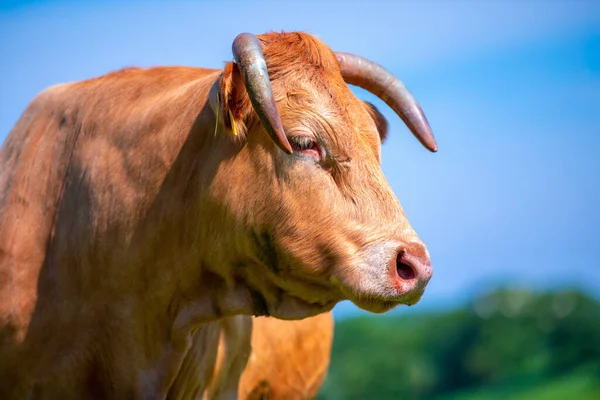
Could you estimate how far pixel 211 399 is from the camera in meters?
6.81

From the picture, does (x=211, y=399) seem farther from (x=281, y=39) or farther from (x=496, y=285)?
(x=496, y=285)

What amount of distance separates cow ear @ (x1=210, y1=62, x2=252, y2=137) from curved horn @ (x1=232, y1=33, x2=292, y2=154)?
0.35ft

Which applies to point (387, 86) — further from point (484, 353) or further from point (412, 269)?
point (484, 353)

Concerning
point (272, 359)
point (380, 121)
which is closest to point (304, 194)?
point (380, 121)

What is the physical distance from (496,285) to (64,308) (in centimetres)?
1905

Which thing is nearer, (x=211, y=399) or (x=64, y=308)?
(x=64, y=308)

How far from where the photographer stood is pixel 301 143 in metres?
5.54

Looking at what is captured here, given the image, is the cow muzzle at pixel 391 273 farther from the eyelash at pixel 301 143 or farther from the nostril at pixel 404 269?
the eyelash at pixel 301 143

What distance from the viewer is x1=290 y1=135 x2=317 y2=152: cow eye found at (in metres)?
5.53

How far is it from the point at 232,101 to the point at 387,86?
Result: 134cm

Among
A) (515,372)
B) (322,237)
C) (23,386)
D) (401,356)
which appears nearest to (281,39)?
(322,237)

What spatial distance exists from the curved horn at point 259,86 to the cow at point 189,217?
0.4 inches

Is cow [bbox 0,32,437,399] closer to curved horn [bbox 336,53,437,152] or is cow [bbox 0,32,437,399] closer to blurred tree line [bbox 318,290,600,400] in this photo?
curved horn [bbox 336,53,437,152]

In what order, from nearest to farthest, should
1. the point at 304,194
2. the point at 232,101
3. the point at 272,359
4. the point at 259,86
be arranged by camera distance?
the point at 259,86
the point at 304,194
the point at 232,101
the point at 272,359
